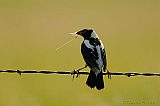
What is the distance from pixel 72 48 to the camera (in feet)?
52.3

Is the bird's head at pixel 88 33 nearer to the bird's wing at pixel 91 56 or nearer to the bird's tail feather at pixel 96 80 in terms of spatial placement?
the bird's wing at pixel 91 56

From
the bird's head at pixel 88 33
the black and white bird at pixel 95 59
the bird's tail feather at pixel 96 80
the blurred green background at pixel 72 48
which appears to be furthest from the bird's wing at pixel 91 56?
the blurred green background at pixel 72 48

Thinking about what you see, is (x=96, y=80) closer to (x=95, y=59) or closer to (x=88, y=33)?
(x=95, y=59)

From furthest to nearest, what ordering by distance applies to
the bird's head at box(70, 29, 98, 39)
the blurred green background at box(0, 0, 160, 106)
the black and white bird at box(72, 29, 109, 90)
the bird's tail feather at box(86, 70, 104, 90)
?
the blurred green background at box(0, 0, 160, 106)
the bird's head at box(70, 29, 98, 39)
the bird's tail feather at box(86, 70, 104, 90)
the black and white bird at box(72, 29, 109, 90)

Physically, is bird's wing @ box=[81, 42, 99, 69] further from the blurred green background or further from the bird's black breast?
the blurred green background

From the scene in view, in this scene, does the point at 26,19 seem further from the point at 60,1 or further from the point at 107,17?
the point at 60,1

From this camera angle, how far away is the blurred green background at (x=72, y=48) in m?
11.4

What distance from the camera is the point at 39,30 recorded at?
19203mm

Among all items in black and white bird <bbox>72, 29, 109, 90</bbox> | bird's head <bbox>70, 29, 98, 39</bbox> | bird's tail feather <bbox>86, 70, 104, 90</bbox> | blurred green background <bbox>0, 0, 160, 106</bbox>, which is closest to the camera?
black and white bird <bbox>72, 29, 109, 90</bbox>

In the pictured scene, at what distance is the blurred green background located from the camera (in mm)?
11352

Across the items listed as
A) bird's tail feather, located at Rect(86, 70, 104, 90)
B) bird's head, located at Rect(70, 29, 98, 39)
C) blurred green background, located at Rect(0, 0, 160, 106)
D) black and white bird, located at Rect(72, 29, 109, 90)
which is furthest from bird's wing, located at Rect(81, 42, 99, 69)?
blurred green background, located at Rect(0, 0, 160, 106)

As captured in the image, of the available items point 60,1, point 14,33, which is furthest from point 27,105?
point 60,1

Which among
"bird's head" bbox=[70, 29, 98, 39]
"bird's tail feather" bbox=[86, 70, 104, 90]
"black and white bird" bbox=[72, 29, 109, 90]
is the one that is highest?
"bird's head" bbox=[70, 29, 98, 39]

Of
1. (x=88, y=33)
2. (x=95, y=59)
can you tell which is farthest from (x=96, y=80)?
(x=88, y=33)
